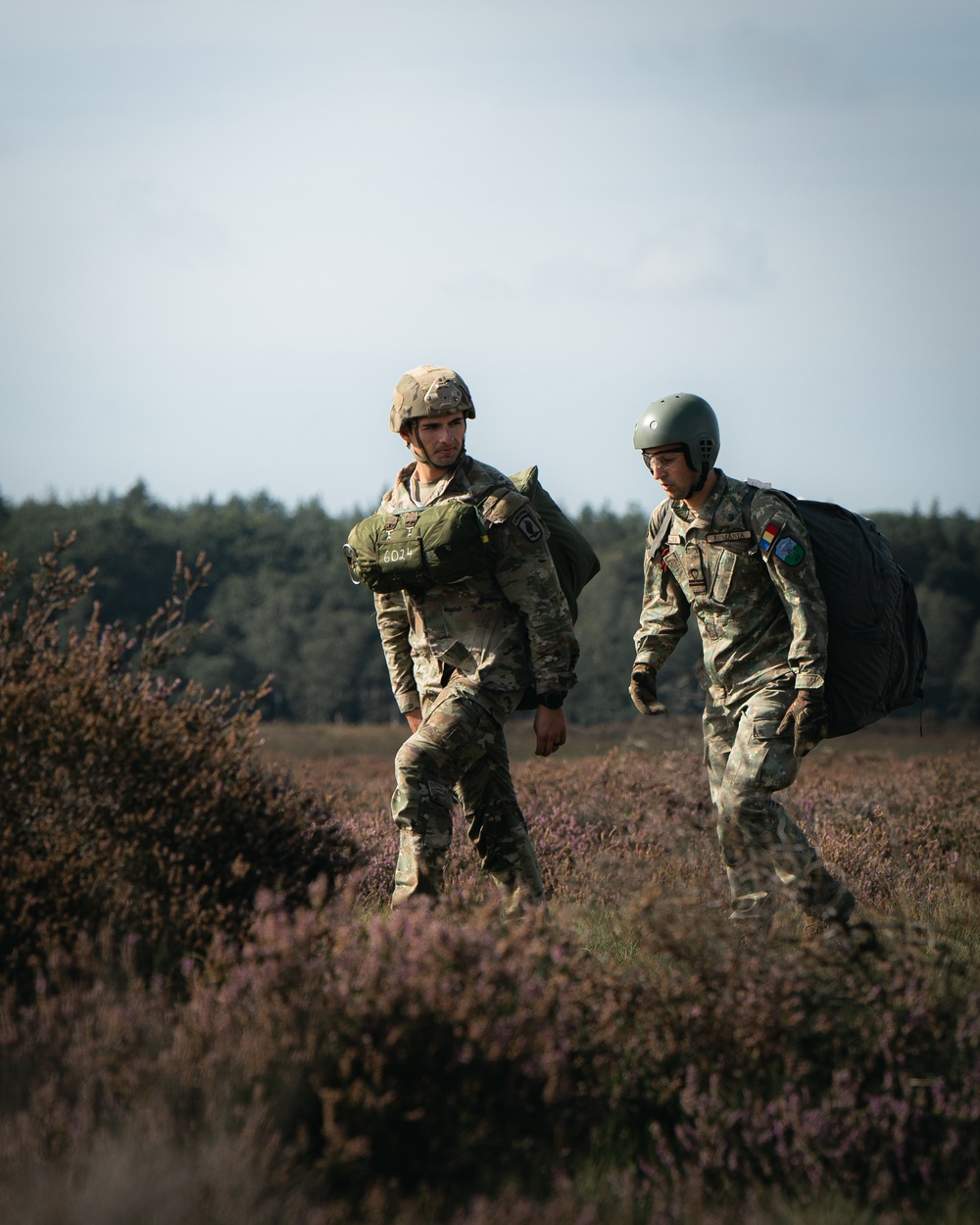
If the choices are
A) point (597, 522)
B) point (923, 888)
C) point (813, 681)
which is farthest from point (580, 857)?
point (597, 522)

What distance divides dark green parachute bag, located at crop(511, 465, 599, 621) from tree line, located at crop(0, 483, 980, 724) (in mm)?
44411

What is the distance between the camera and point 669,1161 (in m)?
3.35

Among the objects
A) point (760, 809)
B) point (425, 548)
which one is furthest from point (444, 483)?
point (760, 809)

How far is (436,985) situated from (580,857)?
4.52 metres

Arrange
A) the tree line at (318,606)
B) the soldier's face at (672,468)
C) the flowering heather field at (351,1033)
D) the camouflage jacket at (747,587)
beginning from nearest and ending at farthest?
the flowering heather field at (351,1033) < the camouflage jacket at (747,587) < the soldier's face at (672,468) < the tree line at (318,606)

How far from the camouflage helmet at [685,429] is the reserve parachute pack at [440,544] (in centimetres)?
53

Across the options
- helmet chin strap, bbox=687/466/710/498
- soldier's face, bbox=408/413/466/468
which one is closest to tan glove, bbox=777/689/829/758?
helmet chin strap, bbox=687/466/710/498

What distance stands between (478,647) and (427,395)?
1.10 m

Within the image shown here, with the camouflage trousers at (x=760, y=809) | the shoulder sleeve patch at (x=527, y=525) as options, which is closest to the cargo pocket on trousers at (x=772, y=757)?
the camouflage trousers at (x=760, y=809)

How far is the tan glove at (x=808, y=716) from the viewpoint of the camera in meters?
5.31

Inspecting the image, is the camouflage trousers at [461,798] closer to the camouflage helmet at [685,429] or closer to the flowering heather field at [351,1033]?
the flowering heather field at [351,1033]

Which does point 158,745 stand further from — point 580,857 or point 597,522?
point 597,522

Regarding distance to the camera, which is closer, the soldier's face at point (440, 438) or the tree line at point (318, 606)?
the soldier's face at point (440, 438)

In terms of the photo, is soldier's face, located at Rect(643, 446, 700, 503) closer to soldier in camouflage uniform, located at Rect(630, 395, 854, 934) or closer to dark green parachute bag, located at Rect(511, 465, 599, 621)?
soldier in camouflage uniform, located at Rect(630, 395, 854, 934)
